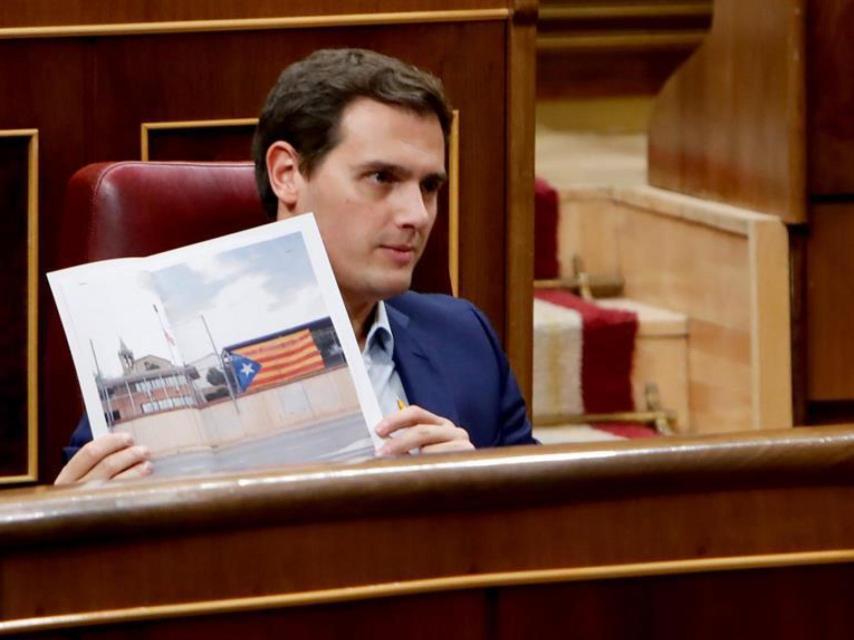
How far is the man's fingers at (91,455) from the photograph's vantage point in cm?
114

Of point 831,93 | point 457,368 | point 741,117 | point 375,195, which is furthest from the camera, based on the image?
point 741,117

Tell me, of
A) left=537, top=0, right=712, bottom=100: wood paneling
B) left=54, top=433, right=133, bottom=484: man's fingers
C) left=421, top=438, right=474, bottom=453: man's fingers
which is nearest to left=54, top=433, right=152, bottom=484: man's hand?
left=54, top=433, right=133, bottom=484: man's fingers

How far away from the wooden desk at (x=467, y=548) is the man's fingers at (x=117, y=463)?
0.98 feet

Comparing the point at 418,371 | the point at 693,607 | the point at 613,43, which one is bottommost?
the point at 693,607

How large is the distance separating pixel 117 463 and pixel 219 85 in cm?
88

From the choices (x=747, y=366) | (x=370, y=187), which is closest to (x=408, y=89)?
(x=370, y=187)

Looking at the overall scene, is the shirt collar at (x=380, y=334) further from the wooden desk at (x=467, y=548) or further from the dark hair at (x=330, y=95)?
the wooden desk at (x=467, y=548)

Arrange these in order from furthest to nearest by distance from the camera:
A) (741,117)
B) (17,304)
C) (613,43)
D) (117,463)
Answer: (613,43) < (741,117) < (17,304) < (117,463)

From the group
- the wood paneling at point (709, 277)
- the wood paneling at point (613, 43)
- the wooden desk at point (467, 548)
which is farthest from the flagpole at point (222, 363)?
the wood paneling at point (613, 43)

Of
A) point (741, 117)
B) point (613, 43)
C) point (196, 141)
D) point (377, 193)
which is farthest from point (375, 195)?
point (613, 43)

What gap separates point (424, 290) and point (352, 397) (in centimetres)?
46

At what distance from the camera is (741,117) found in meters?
2.53

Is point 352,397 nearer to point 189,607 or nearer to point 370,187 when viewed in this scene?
point 370,187

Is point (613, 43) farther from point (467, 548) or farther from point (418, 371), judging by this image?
point (467, 548)
